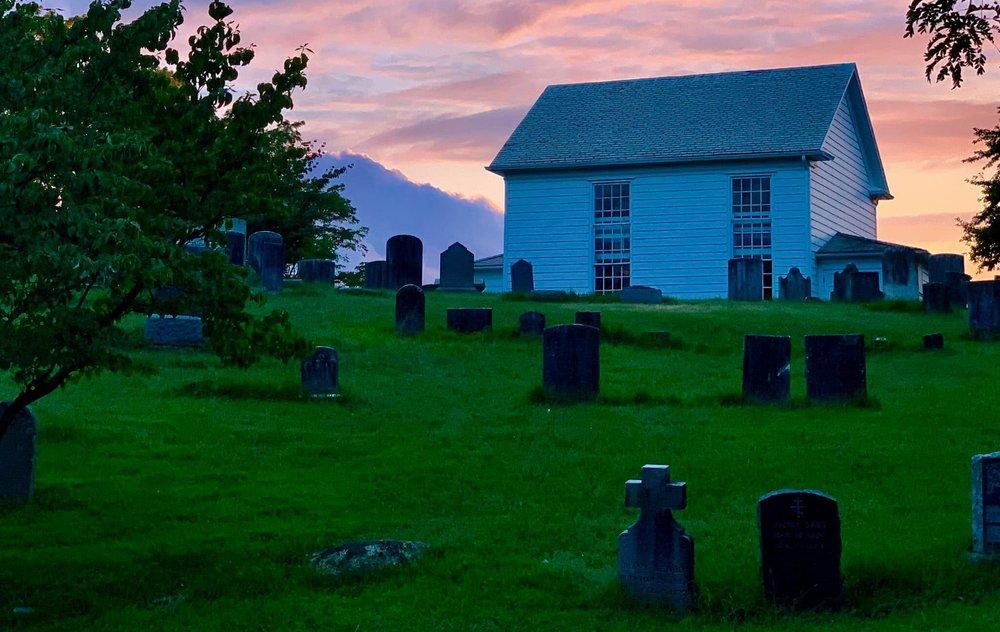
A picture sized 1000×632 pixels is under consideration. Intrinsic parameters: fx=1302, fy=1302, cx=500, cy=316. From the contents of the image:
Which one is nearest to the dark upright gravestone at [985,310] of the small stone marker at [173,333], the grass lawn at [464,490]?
the grass lawn at [464,490]

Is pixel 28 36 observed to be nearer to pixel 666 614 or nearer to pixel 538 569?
pixel 538 569

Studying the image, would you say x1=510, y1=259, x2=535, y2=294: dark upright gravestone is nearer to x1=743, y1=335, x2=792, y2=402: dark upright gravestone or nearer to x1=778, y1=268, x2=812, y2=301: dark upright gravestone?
x1=778, y1=268, x2=812, y2=301: dark upright gravestone

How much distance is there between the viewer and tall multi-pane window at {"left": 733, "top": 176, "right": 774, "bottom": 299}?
4388 cm

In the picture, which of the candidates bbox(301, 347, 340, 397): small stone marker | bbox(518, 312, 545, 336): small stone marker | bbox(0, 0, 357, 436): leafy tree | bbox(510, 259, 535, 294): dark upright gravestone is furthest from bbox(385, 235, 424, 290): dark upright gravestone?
bbox(0, 0, 357, 436): leafy tree

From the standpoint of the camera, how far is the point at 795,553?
10.1 metres

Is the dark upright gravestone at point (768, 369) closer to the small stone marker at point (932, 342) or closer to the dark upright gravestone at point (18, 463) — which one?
the small stone marker at point (932, 342)

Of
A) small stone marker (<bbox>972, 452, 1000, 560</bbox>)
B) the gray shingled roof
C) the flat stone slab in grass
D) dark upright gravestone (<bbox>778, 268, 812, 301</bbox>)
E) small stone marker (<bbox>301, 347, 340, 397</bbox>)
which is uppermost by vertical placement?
the gray shingled roof

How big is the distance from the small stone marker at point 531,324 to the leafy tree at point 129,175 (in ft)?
49.3

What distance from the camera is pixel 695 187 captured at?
44.8 meters

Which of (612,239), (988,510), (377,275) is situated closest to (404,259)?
(377,275)

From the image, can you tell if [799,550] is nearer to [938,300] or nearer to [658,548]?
[658,548]

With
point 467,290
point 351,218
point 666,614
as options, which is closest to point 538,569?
point 666,614

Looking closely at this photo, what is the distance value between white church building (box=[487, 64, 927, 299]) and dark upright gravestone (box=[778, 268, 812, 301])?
88.7 inches

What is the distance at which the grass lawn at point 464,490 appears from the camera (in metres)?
10.3
